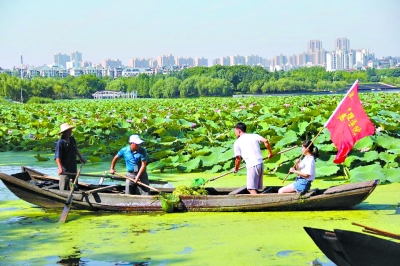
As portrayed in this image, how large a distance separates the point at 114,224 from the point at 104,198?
2.28 feet

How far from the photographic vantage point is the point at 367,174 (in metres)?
8.75

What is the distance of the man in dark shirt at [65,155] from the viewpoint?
26.3 ft

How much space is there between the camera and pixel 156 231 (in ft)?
22.5

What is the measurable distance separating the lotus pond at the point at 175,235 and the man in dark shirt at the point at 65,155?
1.33 feet

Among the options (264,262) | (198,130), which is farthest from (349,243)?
(198,130)

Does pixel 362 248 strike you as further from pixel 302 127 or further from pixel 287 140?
pixel 302 127

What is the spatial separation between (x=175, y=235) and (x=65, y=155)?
7.03ft

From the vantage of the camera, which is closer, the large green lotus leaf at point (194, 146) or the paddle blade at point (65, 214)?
the paddle blade at point (65, 214)

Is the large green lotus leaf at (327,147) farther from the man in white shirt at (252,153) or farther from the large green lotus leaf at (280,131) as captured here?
the man in white shirt at (252,153)

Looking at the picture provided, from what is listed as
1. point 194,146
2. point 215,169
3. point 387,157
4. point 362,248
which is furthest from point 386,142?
point 362,248

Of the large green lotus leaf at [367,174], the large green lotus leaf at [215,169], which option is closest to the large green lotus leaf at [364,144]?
the large green lotus leaf at [367,174]

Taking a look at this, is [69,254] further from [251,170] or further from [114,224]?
[251,170]

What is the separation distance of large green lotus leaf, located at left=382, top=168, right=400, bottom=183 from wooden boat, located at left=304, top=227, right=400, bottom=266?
4534mm

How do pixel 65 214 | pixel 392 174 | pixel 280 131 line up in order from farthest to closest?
pixel 280 131 < pixel 392 174 < pixel 65 214
